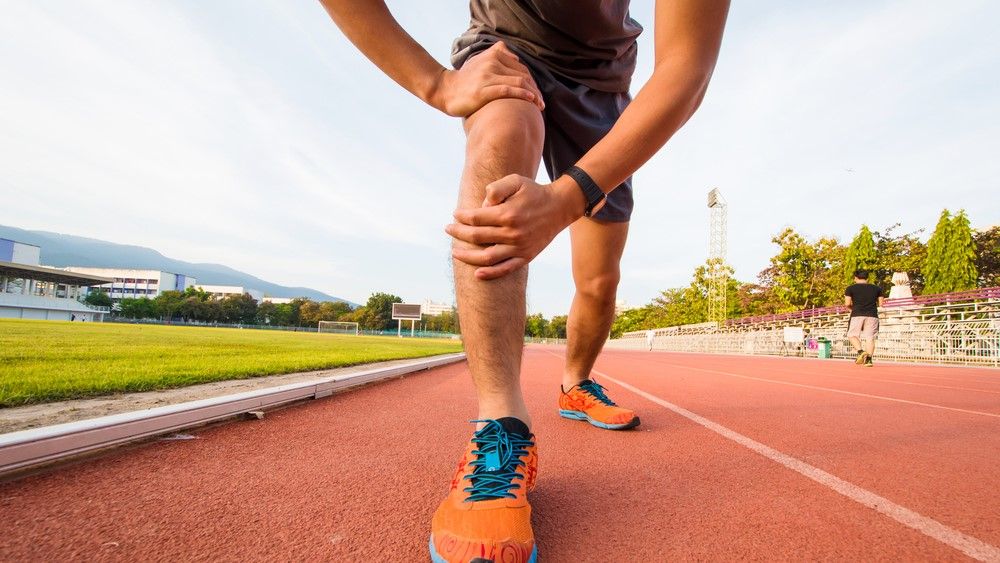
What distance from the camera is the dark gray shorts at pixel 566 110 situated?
1879 mm

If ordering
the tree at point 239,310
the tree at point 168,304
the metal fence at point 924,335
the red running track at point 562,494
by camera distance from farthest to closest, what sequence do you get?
the tree at point 239,310, the tree at point 168,304, the metal fence at point 924,335, the red running track at point 562,494

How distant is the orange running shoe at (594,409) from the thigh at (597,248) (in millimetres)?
618

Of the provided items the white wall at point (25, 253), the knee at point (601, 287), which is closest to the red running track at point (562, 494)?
the knee at point (601, 287)

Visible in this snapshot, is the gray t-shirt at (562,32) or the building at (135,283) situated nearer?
the gray t-shirt at (562,32)

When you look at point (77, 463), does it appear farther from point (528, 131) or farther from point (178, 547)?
point (528, 131)

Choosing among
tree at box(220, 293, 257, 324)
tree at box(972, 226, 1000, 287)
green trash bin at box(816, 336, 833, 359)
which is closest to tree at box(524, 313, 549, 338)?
tree at box(220, 293, 257, 324)

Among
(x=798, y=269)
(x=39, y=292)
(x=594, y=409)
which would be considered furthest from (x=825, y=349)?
(x=39, y=292)

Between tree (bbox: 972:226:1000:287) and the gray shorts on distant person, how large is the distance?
24591 mm

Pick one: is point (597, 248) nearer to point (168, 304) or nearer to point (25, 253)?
point (168, 304)

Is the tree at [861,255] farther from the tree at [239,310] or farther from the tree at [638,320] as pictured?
Answer: the tree at [239,310]

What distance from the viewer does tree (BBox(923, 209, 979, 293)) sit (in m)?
23.6

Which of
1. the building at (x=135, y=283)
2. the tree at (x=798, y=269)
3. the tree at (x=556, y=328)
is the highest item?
the building at (x=135, y=283)

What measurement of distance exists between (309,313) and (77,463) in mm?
110169

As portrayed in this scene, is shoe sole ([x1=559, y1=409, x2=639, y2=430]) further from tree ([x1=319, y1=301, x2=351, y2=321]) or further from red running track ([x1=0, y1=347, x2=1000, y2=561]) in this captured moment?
tree ([x1=319, y1=301, x2=351, y2=321])
